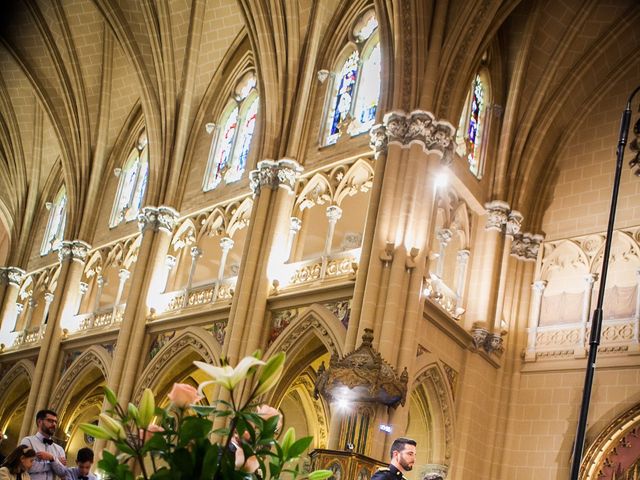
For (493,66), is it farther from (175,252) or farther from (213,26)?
(175,252)

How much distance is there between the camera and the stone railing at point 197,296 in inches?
752

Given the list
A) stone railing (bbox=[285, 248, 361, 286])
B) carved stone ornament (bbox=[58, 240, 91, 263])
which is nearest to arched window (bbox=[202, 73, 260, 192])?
stone railing (bbox=[285, 248, 361, 286])

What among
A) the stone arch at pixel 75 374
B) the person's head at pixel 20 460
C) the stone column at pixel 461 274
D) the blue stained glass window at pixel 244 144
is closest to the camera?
the person's head at pixel 20 460

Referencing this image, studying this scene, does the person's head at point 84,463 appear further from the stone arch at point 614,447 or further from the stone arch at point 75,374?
the stone arch at point 75,374

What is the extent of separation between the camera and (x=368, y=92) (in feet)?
61.4

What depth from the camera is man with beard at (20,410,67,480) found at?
25.1 ft

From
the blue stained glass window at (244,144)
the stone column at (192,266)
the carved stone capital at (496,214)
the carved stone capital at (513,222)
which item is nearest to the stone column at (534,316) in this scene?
the carved stone capital at (513,222)

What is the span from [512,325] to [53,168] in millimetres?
16031

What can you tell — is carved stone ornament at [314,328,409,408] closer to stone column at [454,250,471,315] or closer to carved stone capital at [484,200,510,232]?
stone column at [454,250,471,315]

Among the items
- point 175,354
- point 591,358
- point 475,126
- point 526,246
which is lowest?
point 591,358

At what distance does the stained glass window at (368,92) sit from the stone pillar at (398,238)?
1.61 meters

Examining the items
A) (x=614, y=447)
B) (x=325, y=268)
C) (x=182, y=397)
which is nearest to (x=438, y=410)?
(x=614, y=447)

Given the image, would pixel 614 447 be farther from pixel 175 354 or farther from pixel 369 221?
pixel 175 354

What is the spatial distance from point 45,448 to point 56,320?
1691 cm
